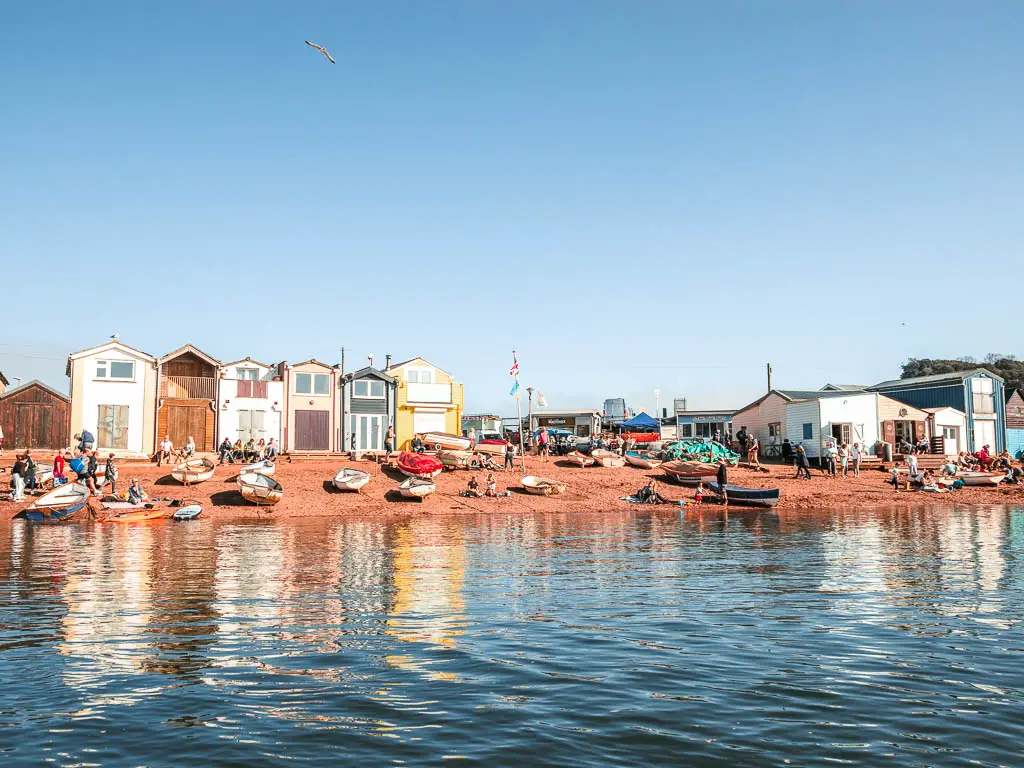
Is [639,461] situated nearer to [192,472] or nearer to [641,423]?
[641,423]

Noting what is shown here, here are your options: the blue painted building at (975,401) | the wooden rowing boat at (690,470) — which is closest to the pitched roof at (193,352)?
the wooden rowing boat at (690,470)

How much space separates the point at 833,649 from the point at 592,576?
8.39m

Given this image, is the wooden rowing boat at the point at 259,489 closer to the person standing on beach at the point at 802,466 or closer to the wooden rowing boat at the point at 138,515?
the wooden rowing boat at the point at 138,515

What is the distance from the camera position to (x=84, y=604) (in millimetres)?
16219

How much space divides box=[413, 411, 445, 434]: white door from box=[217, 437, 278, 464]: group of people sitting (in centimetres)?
1042

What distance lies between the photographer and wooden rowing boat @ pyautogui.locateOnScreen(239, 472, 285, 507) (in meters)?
41.4

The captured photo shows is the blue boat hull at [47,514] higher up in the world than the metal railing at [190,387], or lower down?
lower down

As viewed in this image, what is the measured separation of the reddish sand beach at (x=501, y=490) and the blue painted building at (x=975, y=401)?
11.7m

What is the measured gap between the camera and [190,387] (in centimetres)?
5519

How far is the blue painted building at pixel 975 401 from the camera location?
63.0m

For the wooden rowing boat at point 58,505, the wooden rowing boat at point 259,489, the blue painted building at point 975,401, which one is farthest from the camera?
the blue painted building at point 975,401

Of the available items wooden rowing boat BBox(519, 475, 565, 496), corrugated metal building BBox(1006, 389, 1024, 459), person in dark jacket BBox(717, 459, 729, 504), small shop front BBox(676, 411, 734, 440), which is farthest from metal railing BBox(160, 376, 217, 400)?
corrugated metal building BBox(1006, 389, 1024, 459)

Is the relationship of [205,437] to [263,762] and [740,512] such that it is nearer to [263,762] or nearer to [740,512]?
[740,512]

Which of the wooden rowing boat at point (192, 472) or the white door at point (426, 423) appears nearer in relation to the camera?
the wooden rowing boat at point (192, 472)
